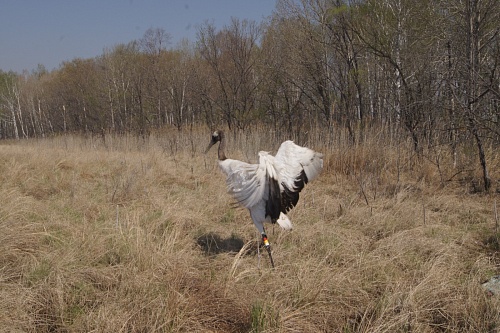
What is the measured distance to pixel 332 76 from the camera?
10133mm

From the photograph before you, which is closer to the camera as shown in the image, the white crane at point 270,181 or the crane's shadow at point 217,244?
the white crane at point 270,181

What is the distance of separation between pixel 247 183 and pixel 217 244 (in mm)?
947

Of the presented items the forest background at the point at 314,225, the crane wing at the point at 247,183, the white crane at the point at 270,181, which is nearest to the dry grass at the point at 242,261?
the forest background at the point at 314,225

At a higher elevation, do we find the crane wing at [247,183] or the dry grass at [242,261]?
the crane wing at [247,183]

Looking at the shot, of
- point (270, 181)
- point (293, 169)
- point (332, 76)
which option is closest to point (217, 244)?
point (270, 181)

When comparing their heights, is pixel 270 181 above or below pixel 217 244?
above

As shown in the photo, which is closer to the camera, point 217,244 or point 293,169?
Result: point 293,169

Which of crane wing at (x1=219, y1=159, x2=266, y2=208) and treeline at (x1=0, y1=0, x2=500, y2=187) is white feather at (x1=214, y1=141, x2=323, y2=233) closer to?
crane wing at (x1=219, y1=159, x2=266, y2=208)

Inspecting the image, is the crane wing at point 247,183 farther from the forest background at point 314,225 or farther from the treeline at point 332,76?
the treeline at point 332,76

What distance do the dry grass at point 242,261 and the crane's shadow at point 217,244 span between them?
0.08 ft

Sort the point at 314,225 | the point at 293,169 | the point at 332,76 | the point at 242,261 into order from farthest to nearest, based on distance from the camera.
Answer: the point at 332,76
the point at 314,225
the point at 293,169
the point at 242,261

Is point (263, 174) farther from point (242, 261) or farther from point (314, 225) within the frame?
point (314, 225)

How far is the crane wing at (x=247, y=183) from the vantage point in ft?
11.3

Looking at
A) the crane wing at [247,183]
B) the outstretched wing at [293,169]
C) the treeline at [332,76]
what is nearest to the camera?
the crane wing at [247,183]
